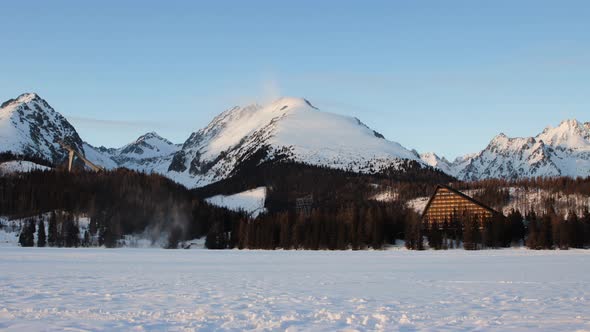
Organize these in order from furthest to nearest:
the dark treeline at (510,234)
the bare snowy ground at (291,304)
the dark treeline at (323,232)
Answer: the dark treeline at (323,232) < the dark treeline at (510,234) < the bare snowy ground at (291,304)

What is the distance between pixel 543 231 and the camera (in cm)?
13462

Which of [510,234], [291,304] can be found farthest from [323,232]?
[291,304]

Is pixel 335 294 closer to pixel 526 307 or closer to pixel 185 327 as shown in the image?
pixel 526 307

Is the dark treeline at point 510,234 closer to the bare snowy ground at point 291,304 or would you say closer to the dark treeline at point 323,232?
the dark treeline at point 323,232

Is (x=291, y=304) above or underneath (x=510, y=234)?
underneath

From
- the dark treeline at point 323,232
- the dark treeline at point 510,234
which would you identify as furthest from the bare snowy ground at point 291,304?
the dark treeline at point 323,232

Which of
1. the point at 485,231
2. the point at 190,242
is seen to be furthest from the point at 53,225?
the point at 485,231

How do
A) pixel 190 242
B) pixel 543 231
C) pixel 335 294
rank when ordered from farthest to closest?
1. pixel 190 242
2. pixel 543 231
3. pixel 335 294

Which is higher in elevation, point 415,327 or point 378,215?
point 378,215

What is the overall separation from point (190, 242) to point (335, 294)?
165097 mm

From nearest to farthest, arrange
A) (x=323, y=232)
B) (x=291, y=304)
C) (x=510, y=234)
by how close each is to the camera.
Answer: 1. (x=291, y=304)
2. (x=510, y=234)
3. (x=323, y=232)

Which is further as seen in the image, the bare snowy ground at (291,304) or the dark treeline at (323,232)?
the dark treeline at (323,232)

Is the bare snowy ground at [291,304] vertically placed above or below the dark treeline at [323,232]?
below

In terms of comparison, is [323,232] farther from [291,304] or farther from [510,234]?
[291,304]
